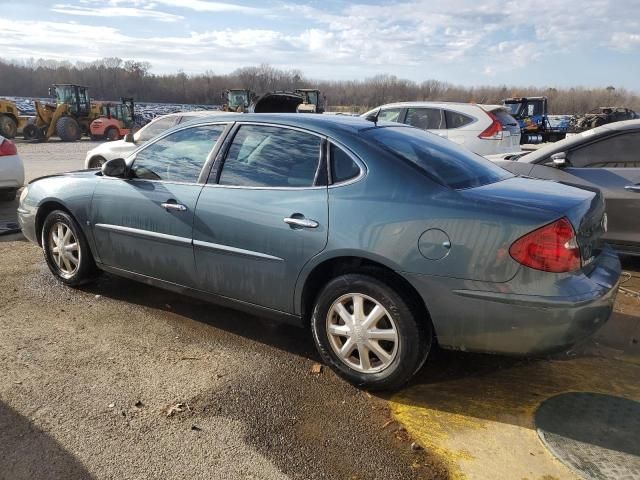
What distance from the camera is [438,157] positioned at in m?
3.41

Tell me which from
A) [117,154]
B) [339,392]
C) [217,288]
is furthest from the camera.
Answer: [117,154]

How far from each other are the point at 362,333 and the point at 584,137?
145 inches

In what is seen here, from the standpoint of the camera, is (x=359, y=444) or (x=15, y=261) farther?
(x=15, y=261)

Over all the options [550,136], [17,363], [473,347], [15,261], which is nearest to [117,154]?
[15,261]

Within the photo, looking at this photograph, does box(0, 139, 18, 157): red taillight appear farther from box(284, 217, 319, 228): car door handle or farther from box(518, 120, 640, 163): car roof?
box(518, 120, 640, 163): car roof

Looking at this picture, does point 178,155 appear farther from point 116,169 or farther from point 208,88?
point 208,88

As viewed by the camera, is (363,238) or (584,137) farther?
(584,137)

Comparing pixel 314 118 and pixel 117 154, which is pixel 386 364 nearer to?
pixel 314 118

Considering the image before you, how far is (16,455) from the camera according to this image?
2.57 meters

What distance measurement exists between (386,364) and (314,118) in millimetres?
1647

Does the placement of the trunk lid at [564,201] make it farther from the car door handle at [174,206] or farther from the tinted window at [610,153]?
the tinted window at [610,153]

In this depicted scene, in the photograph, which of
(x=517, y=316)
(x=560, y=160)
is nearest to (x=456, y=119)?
(x=560, y=160)

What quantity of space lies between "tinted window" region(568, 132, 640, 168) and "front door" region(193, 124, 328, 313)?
3.35 metres

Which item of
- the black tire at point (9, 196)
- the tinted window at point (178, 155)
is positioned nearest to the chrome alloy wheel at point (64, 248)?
the tinted window at point (178, 155)
